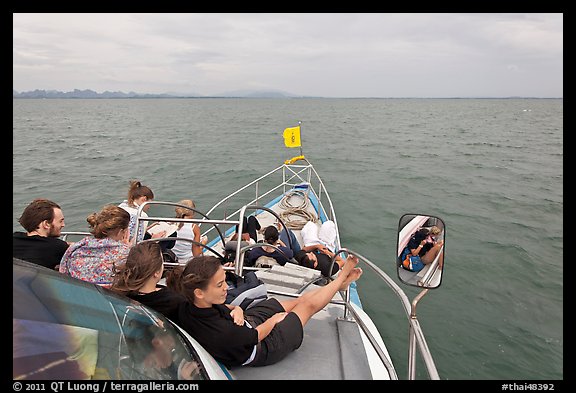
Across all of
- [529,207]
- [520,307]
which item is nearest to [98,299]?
[520,307]

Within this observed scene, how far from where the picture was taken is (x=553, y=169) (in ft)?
65.4

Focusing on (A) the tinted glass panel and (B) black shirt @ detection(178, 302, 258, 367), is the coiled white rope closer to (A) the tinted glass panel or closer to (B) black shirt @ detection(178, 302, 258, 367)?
(B) black shirt @ detection(178, 302, 258, 367)

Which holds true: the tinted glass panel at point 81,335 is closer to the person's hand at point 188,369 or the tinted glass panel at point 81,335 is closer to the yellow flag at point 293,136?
the person's hand at point 188,369

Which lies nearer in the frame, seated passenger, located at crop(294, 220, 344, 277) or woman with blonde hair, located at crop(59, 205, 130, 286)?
woman with blonde hair, located at crop(59, 205, 130, 286)

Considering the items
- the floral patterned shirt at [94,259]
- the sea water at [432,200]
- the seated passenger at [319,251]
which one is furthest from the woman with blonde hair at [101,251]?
the sea water at [432,200]

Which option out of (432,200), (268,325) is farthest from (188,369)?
(432,200)

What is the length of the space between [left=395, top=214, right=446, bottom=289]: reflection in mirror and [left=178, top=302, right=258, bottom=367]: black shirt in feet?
3.77

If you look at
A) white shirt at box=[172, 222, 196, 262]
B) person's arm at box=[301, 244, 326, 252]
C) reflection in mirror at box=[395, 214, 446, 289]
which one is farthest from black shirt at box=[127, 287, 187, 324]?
person's arm at box=[301, 244, 326, 252]

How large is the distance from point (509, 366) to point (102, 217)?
6.29m

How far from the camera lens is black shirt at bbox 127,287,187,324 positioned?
2.22 m

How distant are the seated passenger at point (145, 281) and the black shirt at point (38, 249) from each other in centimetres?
102

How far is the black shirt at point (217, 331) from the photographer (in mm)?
2191

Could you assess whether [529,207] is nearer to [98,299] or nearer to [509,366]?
[509,366]

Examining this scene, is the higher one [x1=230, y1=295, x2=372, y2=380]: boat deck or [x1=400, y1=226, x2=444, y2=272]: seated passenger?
[x1=400, y1=226, x2=444, y2=272]: seated passenger
